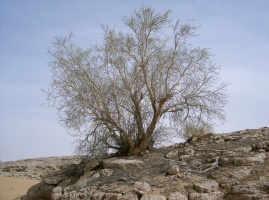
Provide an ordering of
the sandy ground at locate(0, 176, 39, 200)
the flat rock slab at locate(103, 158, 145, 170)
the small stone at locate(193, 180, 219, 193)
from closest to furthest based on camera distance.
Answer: the small stone at locate(193, 180, 219, 193), the flat rock slab at locate(103, 158, 145, 170), the sandy ground at locate(0, 176, 39, 200)

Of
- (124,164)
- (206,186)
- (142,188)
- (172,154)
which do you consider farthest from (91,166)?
(206,186)

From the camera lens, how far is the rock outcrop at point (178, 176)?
24.3 feet

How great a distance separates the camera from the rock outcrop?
292 inches

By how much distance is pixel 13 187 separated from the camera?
17531 millimetres

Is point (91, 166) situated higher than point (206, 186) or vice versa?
point (91, 166)

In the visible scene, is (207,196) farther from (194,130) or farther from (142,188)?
(194,130)

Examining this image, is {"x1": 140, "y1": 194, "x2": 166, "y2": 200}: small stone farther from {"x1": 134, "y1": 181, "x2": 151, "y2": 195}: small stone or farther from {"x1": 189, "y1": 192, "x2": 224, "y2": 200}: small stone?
{"x1": 189, "y1": 192, "x2": 224, "y2": 200}: small stone

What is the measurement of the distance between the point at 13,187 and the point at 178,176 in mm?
11754

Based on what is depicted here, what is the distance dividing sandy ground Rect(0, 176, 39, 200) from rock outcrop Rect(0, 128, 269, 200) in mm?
5104

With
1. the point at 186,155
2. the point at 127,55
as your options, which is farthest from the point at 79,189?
the point at 127,55

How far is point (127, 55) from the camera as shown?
11.5 m

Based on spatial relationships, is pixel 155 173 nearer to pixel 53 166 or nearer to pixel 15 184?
pixel 15 184

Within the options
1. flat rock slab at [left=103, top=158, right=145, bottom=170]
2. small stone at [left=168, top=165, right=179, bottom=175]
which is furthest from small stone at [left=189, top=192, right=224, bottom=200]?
flat rock slab at [left=103, top=158, right=145, bottom=170]

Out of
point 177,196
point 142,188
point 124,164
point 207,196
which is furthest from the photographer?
point 124,164
